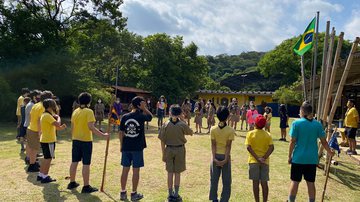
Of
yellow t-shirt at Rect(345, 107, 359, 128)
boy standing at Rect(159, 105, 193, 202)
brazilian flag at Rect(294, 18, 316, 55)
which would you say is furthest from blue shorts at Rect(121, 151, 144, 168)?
yellow t-shirt at Rect(345, 107, 359, 128)

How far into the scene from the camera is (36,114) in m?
7.14

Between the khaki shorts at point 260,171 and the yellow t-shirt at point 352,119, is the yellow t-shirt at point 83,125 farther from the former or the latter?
the yellow t-shirt at point 352,119

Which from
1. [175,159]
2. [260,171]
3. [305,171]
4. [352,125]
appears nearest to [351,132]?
[352,125]

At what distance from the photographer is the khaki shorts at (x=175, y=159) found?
19.0ft

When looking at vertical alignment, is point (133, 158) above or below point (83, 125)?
below

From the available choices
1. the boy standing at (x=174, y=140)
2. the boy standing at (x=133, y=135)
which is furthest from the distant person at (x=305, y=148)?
the boy standing at (x=133, y=135)

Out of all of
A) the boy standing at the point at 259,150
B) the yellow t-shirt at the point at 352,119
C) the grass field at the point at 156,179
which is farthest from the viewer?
the yellow t-shirt at the point at 352,119

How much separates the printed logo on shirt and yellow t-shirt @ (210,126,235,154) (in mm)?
1322

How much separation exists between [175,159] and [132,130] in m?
0.88

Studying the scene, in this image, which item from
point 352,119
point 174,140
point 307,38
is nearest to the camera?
point 174,140

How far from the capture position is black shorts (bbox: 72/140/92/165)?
613 cm

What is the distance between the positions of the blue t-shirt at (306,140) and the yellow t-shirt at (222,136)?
102 centimetres

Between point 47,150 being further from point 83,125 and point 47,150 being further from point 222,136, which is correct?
point 222,136

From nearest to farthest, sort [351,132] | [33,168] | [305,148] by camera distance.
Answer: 1. [305,148]
2. [33,168]
3. [351,132]
